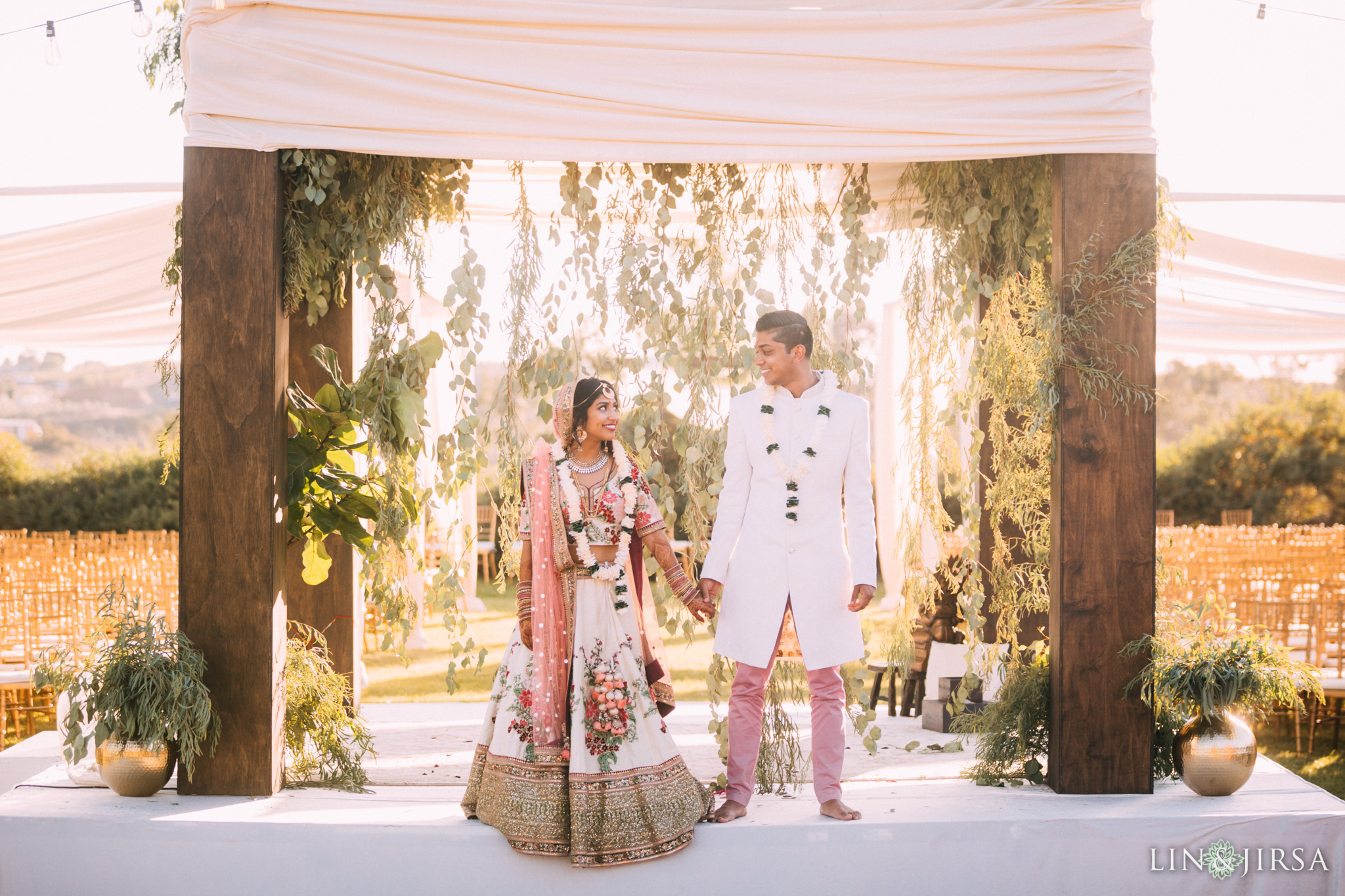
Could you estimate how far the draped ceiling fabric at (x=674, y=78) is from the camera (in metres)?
3.46

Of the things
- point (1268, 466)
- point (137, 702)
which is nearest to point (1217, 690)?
point (137, 702)

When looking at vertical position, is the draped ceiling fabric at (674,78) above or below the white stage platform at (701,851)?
above

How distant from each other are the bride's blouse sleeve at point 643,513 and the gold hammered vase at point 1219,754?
2014mm

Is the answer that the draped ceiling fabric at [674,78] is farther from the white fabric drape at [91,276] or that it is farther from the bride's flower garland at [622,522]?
the white fabric drape at [91,276]

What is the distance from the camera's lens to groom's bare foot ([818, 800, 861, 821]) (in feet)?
10.9

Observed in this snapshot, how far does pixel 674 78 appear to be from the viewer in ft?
11.5

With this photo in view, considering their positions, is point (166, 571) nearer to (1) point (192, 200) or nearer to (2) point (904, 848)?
(1) point (192, 200)

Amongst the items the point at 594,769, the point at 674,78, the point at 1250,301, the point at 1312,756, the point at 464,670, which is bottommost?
the point at 1312,756

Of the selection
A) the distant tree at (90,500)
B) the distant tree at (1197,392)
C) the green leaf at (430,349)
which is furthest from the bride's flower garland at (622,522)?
the distant tree at (1197,392)

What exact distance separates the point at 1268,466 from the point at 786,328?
43.0ft

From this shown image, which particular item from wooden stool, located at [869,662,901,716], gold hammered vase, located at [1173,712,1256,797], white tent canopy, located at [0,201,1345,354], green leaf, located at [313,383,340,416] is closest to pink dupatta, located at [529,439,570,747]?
green leaf, located at [313,383,340,416]

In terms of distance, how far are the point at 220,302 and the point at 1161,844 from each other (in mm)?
3622

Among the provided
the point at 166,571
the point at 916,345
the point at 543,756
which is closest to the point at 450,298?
the point at 543,756

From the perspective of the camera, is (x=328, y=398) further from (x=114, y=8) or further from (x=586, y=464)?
(x=114, y=8)
